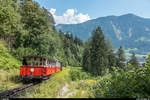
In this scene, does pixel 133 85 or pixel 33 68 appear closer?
pixel 133 85

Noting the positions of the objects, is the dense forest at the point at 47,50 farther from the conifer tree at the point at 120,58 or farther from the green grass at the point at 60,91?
the green grass at the point at 60,91

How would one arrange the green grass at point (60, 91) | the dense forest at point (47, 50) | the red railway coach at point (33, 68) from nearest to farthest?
the dense forest at point (47, 50) < the green grass at point (60, 91) < the red railway coach at point (33, 68)

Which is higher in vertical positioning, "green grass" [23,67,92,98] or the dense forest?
the dense forest

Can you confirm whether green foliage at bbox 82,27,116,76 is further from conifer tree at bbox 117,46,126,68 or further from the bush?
the bush

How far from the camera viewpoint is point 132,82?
19.4ft

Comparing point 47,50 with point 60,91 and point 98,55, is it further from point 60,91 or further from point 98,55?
point 60,91

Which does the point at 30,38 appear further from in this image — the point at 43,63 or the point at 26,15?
the point at 43,63

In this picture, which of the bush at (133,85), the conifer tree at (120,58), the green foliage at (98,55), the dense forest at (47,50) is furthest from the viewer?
the conifer tree at (120,58)

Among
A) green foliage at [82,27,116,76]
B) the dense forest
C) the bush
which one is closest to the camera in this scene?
the bush

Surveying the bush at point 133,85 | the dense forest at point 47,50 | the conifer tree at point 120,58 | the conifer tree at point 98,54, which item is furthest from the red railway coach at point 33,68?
the conifer tree at point 120,58

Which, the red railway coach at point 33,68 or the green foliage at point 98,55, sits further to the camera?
the green foliage at point 98,55

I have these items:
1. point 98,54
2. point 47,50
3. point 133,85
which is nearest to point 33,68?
point 133,85

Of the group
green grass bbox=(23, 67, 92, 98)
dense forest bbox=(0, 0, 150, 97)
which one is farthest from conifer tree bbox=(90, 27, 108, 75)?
green grass bbox=(23, 67, 92, 98)

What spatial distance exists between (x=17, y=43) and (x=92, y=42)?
21.6 metres
